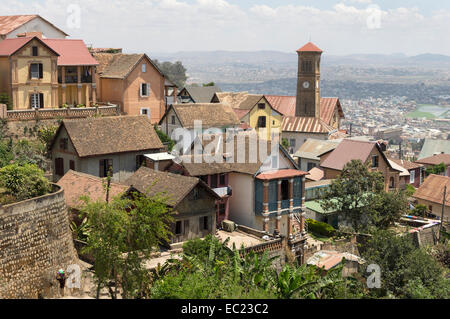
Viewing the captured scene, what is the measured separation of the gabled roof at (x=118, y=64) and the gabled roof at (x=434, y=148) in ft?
168

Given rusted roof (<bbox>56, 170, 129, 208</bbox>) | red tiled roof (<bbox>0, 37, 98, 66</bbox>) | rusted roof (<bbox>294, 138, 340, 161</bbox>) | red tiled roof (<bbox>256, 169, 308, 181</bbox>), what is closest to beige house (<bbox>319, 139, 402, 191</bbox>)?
rusted roof (<bbox>294, 138, 340, 161</bbox>)

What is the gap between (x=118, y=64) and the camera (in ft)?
186

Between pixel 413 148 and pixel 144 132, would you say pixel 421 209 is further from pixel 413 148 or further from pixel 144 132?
pixel 413 148

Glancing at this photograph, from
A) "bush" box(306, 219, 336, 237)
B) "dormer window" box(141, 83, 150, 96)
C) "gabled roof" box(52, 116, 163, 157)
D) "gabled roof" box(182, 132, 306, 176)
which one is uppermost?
"dormer window" box(141, 83, 150, 96)

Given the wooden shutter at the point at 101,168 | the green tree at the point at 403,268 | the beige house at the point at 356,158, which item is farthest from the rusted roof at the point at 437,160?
the wooden shutter at the point at 101,168

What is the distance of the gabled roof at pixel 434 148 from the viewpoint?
91375 mm

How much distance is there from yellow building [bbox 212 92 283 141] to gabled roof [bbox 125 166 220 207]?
31672mm

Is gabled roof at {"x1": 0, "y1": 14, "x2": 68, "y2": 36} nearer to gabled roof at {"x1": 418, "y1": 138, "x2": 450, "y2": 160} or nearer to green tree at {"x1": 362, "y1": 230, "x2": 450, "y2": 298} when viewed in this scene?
green tree at {"x1": 362, "y1": 230, "x2": 450, "y2": 298}

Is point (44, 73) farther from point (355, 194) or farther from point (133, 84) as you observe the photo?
point (355, 194)

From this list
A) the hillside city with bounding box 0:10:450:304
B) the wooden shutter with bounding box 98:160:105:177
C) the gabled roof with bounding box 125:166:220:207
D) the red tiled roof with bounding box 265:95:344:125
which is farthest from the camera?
the red tiled roof with bounding box 265:95:344:125

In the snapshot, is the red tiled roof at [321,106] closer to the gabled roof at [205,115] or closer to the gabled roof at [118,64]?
the gabled roof at [205,115]

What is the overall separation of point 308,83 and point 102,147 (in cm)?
6089

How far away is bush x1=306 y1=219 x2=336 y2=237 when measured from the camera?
4584 centimetres
